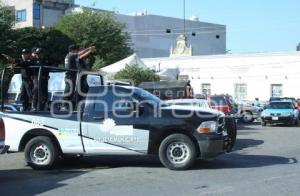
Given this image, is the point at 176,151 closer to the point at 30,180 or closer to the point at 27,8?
the point at 30,180

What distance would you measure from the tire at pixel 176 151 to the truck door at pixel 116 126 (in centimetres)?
44

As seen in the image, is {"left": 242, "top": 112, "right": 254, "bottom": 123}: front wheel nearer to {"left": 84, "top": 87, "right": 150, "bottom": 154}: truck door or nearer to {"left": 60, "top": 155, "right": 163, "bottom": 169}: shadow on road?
{"left": 60, "top": 155, "right": 163, "bottom": 169}: shadow on road

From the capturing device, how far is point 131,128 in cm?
1184

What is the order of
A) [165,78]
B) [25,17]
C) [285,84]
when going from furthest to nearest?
[25,17]
[285,84]
[165,78]

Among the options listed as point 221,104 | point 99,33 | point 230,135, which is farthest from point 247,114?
point 99,33

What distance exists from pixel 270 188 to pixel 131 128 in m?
3.59

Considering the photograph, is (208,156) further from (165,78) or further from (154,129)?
(165,78)

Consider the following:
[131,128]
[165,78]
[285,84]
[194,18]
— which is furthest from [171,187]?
[194,18]

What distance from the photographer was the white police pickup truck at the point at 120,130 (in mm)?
11672

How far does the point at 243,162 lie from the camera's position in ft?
42.7

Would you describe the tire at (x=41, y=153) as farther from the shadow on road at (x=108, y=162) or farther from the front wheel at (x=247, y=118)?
the front wheel at (x=247, y=118)

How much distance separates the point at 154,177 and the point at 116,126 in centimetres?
169

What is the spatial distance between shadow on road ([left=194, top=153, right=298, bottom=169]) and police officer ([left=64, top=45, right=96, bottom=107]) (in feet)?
10.9

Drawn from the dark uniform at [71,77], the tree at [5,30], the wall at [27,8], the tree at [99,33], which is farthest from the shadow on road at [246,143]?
the wall at [27,8]
